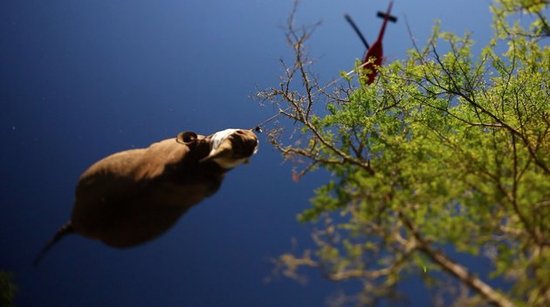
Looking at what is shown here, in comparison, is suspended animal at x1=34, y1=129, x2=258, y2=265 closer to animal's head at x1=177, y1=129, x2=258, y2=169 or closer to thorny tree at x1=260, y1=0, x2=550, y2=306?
animal's head at x1=177, y1=129, x2=258, y2=169

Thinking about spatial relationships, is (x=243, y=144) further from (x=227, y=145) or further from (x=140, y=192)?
(x=140, y=192)

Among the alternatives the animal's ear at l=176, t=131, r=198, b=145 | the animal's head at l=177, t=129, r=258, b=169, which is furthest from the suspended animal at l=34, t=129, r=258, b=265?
the animal's ear at l=176, t=131, r=198, b=145

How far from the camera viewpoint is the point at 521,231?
3414 millimetres

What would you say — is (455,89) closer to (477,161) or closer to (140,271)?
(477,161)

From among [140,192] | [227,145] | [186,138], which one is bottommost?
[140,192]

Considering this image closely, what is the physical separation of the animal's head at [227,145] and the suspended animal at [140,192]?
0.04 ft

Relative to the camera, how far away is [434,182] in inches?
165

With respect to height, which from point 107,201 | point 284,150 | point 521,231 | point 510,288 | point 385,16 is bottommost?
point 510,288

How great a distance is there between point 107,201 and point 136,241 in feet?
1.70

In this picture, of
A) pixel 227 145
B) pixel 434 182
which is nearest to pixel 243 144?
pixel 227 145

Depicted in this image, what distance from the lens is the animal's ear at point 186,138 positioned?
4374 mm

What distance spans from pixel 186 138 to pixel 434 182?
3.03m

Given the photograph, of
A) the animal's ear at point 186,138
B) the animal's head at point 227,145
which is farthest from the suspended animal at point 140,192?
the animal's ear at point 186,138

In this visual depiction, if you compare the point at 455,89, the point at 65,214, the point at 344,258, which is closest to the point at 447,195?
the point at 344,258
